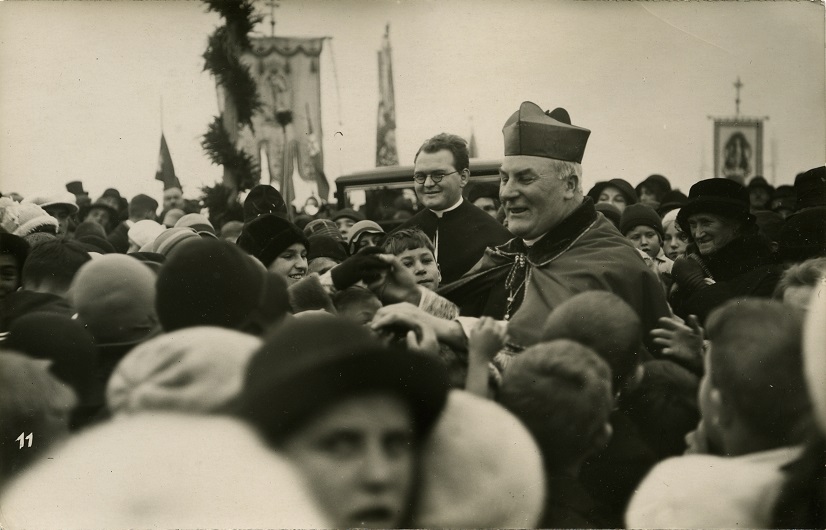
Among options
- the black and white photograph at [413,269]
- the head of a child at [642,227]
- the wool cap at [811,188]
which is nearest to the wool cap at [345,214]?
the black and white photograph at [413,269]

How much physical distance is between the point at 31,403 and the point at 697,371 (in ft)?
9.38

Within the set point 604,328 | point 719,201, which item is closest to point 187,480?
point 604,328

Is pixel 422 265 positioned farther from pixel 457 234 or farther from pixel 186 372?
pixel 186 372

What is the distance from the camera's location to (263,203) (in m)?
4.23

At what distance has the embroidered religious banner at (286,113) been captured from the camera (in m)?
4.22

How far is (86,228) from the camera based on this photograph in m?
4.43

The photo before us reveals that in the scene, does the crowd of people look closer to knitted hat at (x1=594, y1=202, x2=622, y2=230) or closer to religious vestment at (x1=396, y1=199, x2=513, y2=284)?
religious vestment at (x1=396, y1=199, x2=513, y2=284)

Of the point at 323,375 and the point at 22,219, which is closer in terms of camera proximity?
the point at 323,375

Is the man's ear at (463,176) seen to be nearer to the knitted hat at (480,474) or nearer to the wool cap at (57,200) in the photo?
the knitted hat at (480,474)

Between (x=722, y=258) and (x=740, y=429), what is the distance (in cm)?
76

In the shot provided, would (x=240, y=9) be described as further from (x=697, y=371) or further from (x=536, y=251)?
(x=697, y=371)

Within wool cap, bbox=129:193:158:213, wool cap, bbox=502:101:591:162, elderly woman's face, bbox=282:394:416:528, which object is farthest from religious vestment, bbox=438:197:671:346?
wool cap, bbox=129:193:158:213

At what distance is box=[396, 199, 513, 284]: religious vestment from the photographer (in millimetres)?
4223

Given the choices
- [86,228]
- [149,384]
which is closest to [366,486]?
[149,384]
